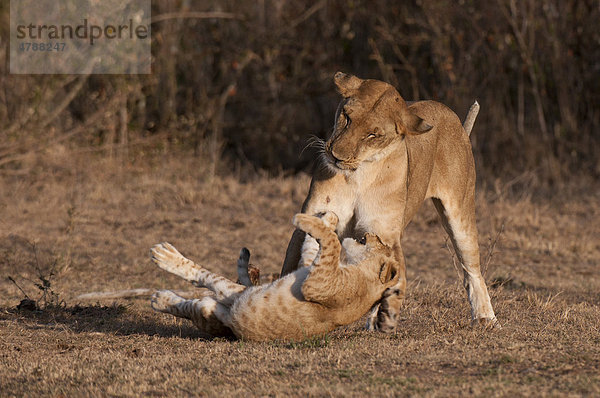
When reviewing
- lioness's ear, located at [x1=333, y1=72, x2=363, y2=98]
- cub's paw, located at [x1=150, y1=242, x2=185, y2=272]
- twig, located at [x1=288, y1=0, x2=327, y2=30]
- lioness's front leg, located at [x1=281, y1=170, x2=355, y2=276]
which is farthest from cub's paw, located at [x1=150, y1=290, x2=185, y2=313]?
twig, located at [x1=288, y1=0, x2=327, y2=30]

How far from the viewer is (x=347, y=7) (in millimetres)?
13805

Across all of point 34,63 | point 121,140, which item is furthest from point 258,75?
point 34,63

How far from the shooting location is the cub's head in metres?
4.88

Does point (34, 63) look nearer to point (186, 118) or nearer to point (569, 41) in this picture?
point (186, 118)

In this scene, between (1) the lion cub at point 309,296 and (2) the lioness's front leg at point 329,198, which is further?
(2) the lioness's front leg at point 329,198

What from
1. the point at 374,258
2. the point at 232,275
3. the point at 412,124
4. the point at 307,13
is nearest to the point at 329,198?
the point at 374,258

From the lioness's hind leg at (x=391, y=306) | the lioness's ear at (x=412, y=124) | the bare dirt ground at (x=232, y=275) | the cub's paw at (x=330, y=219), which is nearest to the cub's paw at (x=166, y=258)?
the bare dirt ground at (x=232, y=275)

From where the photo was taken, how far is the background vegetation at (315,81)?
12.3m

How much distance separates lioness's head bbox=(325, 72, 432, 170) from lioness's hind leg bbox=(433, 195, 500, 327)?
982 mm

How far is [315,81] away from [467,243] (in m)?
8.21

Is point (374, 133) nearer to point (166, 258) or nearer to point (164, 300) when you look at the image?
point (166, 258)

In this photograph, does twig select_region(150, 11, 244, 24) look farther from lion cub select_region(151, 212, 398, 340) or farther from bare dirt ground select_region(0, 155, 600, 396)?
lion cub select_region(151, 212, 398, 340)

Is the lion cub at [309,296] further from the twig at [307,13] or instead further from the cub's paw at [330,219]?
the twig at [307,13]

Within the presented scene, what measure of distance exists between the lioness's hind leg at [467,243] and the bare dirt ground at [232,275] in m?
0.19
